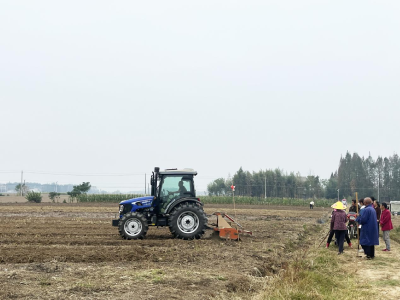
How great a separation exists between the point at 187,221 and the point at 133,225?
1679 mm

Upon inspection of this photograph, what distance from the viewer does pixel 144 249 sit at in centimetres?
1177

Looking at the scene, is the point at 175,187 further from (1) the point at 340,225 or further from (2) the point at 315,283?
(2) the point at 315,283

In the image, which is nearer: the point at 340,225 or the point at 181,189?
the point at 340,225

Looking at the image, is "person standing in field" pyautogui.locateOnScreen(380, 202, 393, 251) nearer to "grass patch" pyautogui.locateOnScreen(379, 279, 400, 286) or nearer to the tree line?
"grass patch" pyautogui.locateOnScreen(379, 279, 400, 286)

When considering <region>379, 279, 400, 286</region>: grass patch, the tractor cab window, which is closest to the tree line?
the tractor cab window

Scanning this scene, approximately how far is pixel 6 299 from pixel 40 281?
1.21 meters

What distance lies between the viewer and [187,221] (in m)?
14.7

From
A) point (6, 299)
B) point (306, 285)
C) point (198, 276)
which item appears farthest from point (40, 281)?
point (306, 285)

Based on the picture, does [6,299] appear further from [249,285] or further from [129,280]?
[249,285]

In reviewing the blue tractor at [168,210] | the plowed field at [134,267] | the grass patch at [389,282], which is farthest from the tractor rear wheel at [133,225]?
→ the grass patch at [389,282]

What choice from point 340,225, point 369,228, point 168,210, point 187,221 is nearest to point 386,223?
point 340,225

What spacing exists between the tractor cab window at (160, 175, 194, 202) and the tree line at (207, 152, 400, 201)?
76.9 metres

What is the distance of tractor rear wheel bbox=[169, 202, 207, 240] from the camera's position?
14461 mm

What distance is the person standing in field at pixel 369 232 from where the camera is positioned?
41.5 ft
